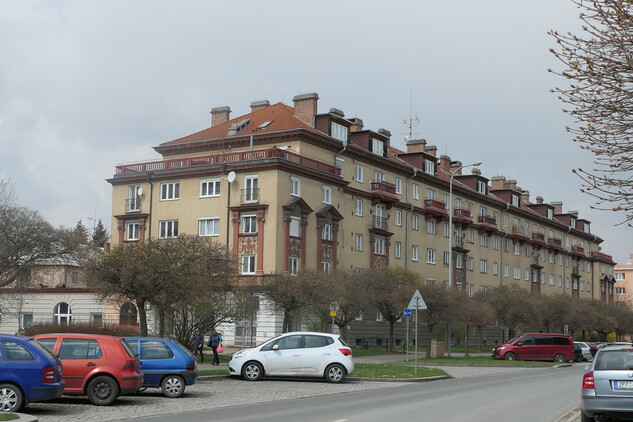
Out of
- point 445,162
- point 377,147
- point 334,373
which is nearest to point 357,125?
point 377,147

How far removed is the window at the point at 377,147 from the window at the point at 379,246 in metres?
6.62

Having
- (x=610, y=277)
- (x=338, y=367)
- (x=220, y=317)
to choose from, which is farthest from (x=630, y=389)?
(x=610, y=277)

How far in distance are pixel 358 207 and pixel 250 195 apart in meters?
11.0

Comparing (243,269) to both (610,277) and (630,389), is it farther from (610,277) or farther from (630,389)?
(610,277)

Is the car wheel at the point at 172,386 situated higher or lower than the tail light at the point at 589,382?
lower

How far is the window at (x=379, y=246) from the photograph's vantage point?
2510 inches

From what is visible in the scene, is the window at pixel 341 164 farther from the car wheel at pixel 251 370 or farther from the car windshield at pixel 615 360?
the car windshield at pixel 615 360

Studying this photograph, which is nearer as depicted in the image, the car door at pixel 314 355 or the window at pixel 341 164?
the car door at pixel 314 355

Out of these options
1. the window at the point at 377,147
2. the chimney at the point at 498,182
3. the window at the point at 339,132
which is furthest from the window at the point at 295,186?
the chimney at the point at 498,182

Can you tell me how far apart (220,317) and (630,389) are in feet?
84.2

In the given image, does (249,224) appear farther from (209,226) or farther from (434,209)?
(434,209)

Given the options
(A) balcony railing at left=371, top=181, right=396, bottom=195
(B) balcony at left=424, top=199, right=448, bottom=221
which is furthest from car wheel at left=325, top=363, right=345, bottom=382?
(B) balcony at left=424, top=199, right=448, bottom=221

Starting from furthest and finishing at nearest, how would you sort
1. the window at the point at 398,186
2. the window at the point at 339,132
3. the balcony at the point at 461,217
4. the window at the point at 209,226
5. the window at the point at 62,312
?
1. the balcony at the point at 461,217
2. the window at the point at 398,186
3. the window at the point at 62,312
4. the window at the point at 339,132
5. the window at the point at 209,226

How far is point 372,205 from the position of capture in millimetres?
63562
